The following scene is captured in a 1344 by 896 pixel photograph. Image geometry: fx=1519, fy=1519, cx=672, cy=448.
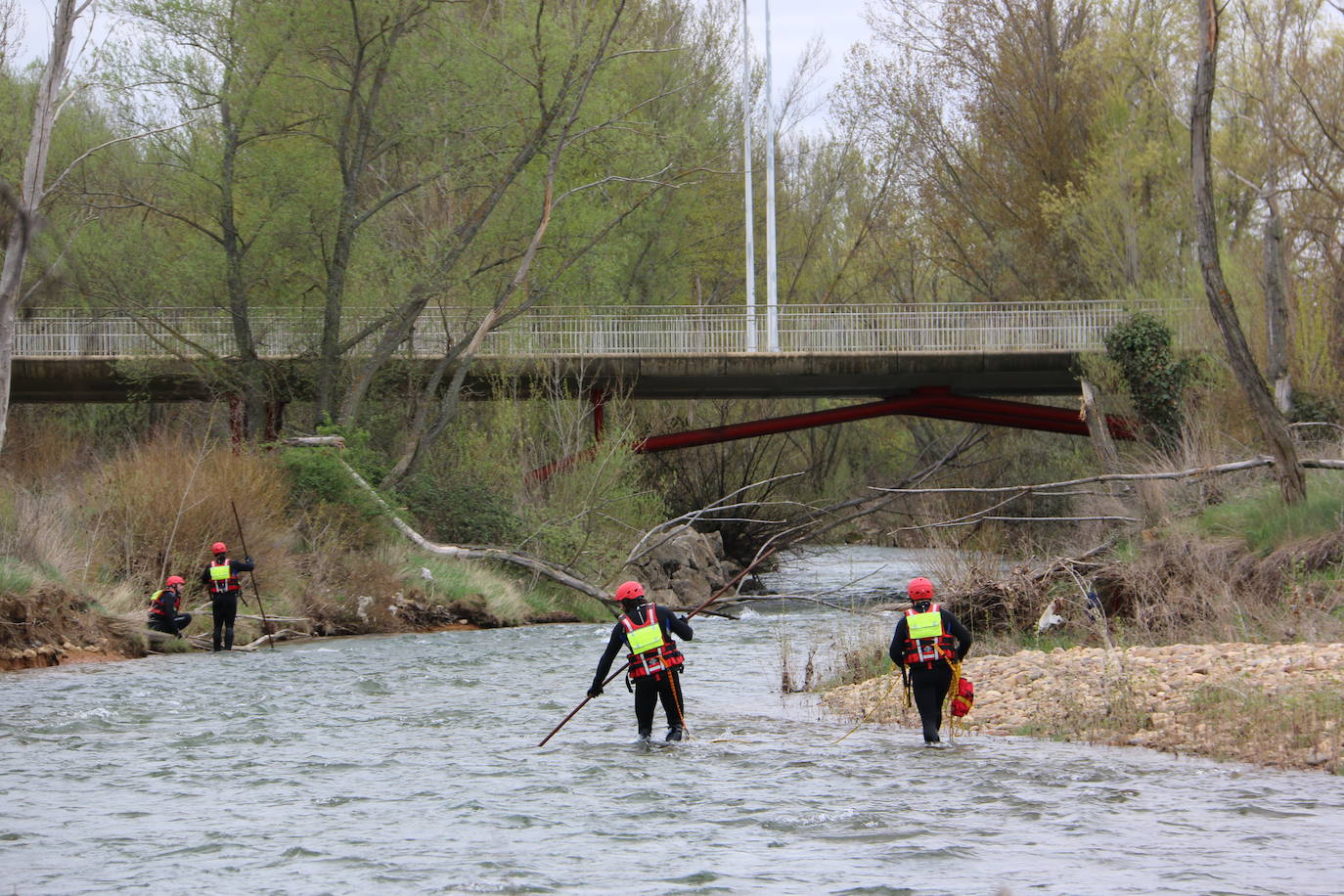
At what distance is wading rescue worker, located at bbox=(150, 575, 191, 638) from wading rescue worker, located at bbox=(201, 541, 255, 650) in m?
0.52

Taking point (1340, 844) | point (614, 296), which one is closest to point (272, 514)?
point (614, 296)

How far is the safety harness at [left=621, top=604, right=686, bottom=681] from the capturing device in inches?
540

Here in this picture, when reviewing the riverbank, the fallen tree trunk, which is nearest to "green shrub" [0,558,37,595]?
the fallen tree trunk

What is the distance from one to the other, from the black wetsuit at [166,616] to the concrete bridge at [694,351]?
11.5 metres

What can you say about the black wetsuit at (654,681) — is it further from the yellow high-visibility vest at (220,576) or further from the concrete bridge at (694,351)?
the concrete bridge at (694,351)

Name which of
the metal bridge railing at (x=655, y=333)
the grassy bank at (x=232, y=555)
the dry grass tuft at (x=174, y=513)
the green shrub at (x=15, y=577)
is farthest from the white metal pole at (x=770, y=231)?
the green shrub at (x=15, y=577)

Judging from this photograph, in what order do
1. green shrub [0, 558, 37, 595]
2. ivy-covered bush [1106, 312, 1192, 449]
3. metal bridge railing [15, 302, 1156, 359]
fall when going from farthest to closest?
metal bridge railing [15, 302, 1156, 359]
ivy-covered bush [1106, 312, 1192, 449]
green shrub [0, 558, 37, 595]

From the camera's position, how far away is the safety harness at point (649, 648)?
13719mm

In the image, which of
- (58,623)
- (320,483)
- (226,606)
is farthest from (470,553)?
(58,623)

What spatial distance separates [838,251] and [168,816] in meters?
50.3

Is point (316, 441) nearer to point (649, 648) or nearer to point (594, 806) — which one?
point (649, 648)

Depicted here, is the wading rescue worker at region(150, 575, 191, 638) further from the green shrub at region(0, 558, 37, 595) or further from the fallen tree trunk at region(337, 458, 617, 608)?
the fallen tree trunk at region(337, 458, 617, 608)

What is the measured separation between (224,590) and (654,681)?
11492 millimetres

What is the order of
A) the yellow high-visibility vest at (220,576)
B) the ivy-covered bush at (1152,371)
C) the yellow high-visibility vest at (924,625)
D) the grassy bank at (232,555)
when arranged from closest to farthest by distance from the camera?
the yellow high-visibility vest at (924,625) < the grassy bank at (232,555) < the yellow high-visibility vest at (220,576) < the ivy-covered bush at (1152,371)
